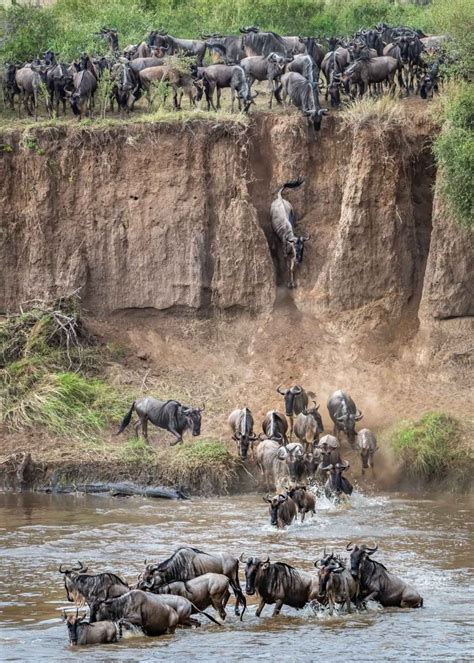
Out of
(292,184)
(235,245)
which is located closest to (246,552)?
(235,245)

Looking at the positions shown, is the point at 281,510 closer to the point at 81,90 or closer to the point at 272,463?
the point at 272,463

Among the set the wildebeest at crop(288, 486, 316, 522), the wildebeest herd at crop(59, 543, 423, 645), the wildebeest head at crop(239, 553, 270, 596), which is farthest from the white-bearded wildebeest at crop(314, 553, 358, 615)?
the wildebeest at crop(288, 486, 316, 522)

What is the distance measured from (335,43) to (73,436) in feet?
40.5

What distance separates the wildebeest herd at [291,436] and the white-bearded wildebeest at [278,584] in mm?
5115

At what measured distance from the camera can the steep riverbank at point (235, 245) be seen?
28453 millimetres

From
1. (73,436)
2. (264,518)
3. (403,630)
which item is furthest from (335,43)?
(403,630)

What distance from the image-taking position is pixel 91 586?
16484 mm

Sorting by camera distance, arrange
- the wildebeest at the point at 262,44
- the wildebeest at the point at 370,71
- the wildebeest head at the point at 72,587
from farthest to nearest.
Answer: the wildebeest at the point at 262,44
the wildebeest at the point at 370,71
the wildebeest head at the point at 72,587

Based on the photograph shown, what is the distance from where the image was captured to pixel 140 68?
1259 inches

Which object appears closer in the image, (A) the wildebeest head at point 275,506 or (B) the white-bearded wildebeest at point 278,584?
(B) the white-bearded wildebeest at point 278,584

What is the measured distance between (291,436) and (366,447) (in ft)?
6.34

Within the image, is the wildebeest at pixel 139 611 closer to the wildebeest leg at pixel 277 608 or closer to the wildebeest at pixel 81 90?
the wildebeest leg at pixel 277 608

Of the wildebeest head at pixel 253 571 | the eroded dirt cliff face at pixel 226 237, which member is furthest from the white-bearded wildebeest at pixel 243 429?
the wildebeest head at pixel 253 571

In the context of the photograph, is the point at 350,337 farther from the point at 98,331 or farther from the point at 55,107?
the point at 55,107
